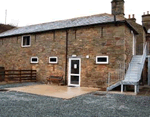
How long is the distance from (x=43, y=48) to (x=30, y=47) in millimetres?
1597

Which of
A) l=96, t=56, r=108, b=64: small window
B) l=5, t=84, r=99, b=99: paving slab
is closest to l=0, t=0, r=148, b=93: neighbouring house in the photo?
l=96, t=56, r=108, b=64: small window

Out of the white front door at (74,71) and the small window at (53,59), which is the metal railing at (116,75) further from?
the small window at (53,59)

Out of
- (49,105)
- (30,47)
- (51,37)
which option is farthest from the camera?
(30,47)

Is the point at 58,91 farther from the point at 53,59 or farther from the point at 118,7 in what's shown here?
the point at 118,7

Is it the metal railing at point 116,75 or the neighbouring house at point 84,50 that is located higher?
the neighbouring house at point 84,50

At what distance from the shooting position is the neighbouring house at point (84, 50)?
11.1 metres

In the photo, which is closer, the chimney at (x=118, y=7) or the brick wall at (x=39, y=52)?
the brick wall at (x=39, y=52)

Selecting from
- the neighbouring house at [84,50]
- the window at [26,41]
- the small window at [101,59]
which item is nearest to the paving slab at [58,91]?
the neighbouring house at [84,50]

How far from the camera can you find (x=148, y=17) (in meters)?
20.5

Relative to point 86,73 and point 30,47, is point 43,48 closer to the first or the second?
point 30,47

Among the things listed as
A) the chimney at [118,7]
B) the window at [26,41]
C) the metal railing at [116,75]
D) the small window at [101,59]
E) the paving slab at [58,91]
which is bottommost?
the paving slab at [58,91]

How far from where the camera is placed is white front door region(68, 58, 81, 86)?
40.4 ft

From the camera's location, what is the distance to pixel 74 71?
12.5 meters

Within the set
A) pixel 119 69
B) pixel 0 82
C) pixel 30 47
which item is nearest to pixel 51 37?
pixel 30 47
